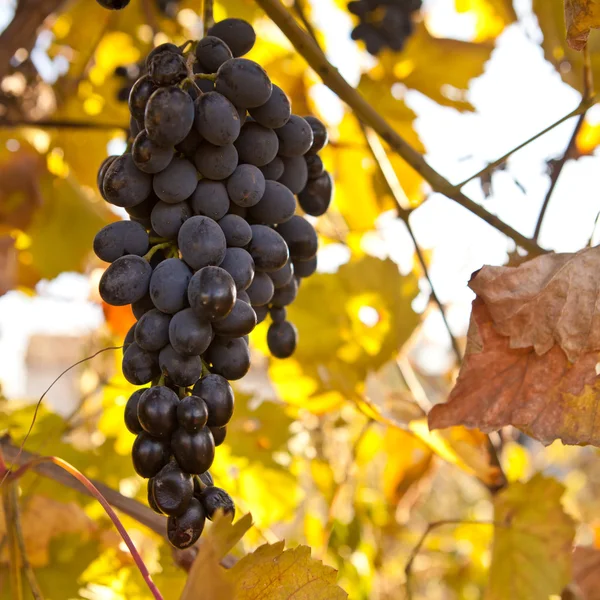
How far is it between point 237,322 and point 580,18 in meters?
0.45

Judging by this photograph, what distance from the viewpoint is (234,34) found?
2.04ft

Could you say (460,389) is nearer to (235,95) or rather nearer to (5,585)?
(235,95)

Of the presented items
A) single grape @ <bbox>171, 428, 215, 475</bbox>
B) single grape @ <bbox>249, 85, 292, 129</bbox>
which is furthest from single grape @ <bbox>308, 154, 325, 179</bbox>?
single grape @ <bbox>171, 428, 215, 475</bbox>

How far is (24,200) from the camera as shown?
1.39m

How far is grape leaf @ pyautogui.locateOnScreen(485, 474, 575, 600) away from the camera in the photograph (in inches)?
37.4

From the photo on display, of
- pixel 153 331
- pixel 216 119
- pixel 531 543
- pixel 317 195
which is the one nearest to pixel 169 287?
pixel 153 331

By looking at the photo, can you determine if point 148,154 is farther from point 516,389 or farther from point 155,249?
point 516,389

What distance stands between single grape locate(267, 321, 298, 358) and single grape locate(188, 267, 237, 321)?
19 centimetres

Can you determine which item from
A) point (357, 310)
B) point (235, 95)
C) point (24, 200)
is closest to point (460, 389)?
point (235, 95)

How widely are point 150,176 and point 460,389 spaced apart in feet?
1.23

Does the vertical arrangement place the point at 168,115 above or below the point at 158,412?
above

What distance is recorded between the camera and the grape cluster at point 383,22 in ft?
4.19

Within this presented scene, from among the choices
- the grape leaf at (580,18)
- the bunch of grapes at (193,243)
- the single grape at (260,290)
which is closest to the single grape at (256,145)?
the bunch of grapes at (193,243)

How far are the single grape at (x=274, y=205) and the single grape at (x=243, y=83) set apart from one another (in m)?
0.08
